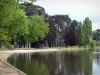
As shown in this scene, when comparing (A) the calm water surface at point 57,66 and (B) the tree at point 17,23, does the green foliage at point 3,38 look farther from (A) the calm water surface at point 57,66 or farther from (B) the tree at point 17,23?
(B) the tree at point 17,23

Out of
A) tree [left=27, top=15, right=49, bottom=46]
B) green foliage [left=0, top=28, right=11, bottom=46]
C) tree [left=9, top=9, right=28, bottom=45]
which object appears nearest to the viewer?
green foliage [left=0, top=28, right=11, bottom=46]

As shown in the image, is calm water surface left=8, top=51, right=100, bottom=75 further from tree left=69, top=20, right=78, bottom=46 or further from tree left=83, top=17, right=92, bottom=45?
tree left=69, top=20, right=78, bottom=46

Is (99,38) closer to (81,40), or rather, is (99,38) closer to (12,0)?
(81,40)

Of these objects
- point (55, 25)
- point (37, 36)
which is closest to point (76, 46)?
point (55, 25)

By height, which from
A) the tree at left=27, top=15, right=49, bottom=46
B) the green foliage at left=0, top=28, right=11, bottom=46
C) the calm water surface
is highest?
the tree at left=27, top=15, right=49, bottom=46

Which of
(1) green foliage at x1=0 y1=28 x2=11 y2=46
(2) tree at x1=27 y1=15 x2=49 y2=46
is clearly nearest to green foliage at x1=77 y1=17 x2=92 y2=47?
(2) tree at x1=27 y1=15 x2=49 y2=46

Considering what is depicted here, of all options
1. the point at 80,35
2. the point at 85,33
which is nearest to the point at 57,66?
the point at 80,35

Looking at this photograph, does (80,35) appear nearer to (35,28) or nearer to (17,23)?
(35,28)

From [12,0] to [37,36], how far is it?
70.2 meters

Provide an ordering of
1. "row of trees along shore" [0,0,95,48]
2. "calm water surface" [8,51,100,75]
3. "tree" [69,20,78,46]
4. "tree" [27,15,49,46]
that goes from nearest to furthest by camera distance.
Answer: "calm water surface" [8,51,100,75] < "row of trees along shore" [0,0,95,48] < "tree" [27,15,49,46] < "tree" [69,20,78,46]

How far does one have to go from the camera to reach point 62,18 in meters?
116

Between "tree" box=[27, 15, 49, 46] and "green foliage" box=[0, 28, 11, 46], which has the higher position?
"tree" box=[27, 15, 49, 46]

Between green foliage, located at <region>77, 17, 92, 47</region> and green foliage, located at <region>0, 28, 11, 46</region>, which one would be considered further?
green foliage, located at <region>77, 17, 92, 47</region>

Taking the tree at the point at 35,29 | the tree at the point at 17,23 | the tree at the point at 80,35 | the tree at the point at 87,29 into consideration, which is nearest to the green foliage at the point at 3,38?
the tree at the point at 17,23
